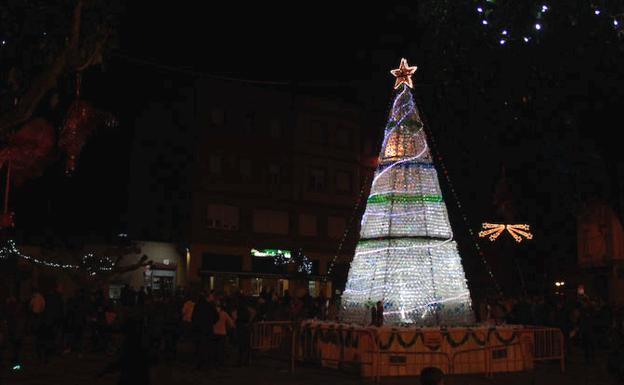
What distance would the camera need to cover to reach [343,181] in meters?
46.4

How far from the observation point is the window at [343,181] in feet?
151

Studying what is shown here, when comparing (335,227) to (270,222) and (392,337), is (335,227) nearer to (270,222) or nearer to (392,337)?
(270,222)

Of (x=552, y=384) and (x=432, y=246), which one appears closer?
(x=552, y=384)

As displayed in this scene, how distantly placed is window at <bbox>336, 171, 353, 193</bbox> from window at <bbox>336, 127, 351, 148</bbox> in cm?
181

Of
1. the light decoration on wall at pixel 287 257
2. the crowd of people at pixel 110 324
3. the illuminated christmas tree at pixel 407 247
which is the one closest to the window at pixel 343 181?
the light decoration on wall at pixel 287 257

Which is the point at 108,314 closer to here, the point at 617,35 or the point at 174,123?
the point at 617,35

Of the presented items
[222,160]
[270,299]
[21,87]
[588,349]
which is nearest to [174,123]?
[222,160]

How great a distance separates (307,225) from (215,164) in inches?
289

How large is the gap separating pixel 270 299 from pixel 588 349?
1179cm

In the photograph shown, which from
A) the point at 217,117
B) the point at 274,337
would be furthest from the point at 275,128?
the point at 274,337

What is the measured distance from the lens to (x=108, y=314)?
1878 centimetres

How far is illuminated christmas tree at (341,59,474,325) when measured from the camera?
16.8 meters

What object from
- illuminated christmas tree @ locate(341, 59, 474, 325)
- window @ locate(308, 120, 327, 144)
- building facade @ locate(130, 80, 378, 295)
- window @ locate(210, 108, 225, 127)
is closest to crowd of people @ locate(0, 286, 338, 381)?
illuminated christmas tree @ locate(341, 59, 474, 325)

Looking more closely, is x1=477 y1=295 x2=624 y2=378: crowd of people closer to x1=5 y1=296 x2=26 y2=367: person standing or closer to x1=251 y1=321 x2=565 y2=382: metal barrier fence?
x1=251 y1=321 x2=565 y2=382: metal barrier fence
